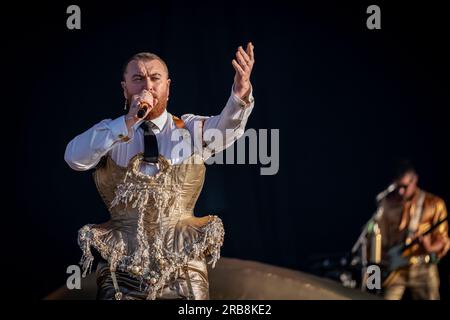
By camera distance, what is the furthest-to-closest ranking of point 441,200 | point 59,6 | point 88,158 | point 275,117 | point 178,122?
point 441,200 → point 275,117 → point 59,6 → point 178,122 → point 88,158

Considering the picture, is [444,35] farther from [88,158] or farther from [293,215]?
[88,158]

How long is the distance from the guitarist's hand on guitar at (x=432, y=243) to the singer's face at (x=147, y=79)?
2685 mm

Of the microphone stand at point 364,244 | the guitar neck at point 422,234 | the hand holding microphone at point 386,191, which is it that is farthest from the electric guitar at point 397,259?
the hand holding microphone at point 386,191

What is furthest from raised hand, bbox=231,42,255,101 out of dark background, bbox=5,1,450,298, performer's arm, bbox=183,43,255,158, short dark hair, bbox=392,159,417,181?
short dark hair, bbox=392,159,417,181

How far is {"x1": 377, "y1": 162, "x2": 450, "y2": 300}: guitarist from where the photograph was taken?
200 inches

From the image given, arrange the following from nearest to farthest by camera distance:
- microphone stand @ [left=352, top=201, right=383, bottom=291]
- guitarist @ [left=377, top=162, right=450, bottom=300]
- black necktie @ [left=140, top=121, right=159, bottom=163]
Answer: black necktie @ [left=140, top=121, right=159, bottom=163]
microphone stand @ [left=352, top=201, right=383, bottom=291]
guitarist @ [left=377, top=162, right=450, bottom=300]

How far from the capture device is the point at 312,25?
4895 mm

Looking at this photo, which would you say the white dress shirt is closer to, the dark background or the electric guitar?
the dark background

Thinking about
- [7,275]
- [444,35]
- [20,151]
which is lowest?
[7,275]

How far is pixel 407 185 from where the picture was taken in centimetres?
519

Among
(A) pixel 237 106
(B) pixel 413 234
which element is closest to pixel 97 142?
(A) pixel 237 106

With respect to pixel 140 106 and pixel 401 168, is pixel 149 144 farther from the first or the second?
pixel 401 168

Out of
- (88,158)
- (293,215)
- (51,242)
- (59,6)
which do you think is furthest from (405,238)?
(88,158)
